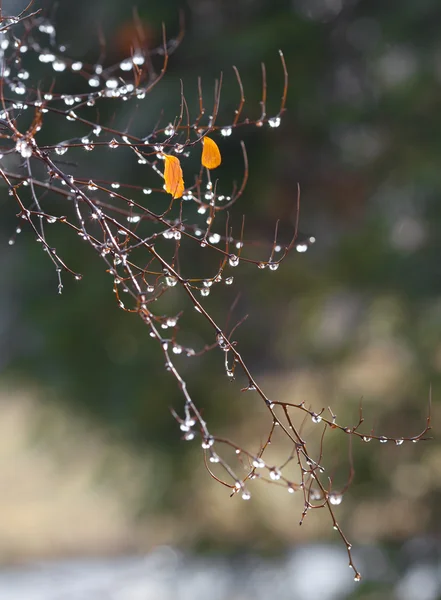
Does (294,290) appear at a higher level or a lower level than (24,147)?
higher

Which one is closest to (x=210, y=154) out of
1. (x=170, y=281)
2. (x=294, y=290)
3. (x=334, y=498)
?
(x=170, y=281)

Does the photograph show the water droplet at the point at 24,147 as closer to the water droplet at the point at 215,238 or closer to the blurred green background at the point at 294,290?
the water droplet at the point at 215,238

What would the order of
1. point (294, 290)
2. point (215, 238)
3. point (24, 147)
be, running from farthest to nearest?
point (294, 290)
point (215, 238)
point (24, 147)

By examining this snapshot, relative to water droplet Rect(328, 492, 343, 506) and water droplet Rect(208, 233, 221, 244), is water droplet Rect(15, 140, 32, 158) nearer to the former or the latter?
water droplet Rect(208, 233, 221, 244)

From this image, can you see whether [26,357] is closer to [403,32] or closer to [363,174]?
[363,174]

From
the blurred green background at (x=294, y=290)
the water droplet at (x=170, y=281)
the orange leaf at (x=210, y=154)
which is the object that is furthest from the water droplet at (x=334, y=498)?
the blurred green background at (x=294, y=290)

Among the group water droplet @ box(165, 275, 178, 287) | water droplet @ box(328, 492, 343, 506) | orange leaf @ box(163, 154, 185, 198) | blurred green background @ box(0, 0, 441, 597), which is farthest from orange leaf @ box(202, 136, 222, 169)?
blurred green background @ box(0, 0, 441, 597)

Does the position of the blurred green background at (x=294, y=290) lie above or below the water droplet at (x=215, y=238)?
above

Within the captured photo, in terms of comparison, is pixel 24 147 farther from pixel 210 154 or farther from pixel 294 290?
pixel 294 290


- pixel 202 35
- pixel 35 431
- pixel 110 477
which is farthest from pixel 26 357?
pixel 202 35
